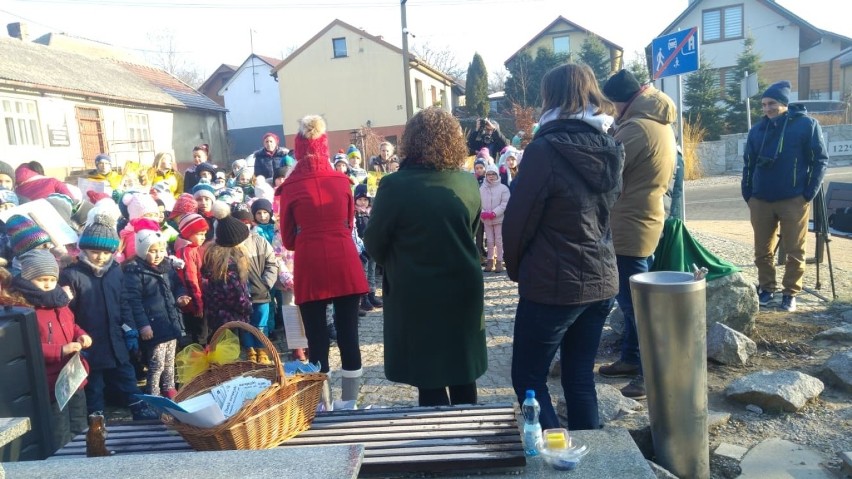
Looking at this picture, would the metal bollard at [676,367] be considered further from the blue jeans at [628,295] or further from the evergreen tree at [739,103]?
the evergreen tree at [739,103]

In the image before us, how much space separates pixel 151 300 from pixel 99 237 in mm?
595

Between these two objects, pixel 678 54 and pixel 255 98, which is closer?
pixel 678 54

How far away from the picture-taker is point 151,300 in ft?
15.4

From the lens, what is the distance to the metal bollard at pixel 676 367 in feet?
9.80

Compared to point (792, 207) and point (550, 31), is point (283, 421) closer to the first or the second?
point (792, 207)

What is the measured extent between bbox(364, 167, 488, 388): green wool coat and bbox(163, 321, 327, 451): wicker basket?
59 cm

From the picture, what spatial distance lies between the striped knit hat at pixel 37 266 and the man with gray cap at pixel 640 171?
12.1 ft

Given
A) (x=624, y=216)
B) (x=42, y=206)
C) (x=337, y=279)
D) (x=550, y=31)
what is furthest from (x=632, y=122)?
(x=550, y=31)

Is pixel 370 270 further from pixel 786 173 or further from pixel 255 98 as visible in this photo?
pixel 255 98

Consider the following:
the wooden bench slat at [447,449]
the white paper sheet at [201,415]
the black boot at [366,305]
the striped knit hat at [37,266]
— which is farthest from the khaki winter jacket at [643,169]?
the black boot at [366,305]

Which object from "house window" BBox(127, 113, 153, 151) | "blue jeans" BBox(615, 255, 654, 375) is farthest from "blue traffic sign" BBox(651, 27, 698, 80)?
"house window" BBox(127, 113, 153, 151)

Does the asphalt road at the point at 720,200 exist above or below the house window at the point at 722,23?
below

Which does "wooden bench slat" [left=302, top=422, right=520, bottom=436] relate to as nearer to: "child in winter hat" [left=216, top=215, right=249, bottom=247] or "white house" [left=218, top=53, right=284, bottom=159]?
"child in winter hat" [left=216, top=215, right=249, bottom=247]

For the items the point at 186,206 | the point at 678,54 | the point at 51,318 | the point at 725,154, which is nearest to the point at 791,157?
the point at 678,54
